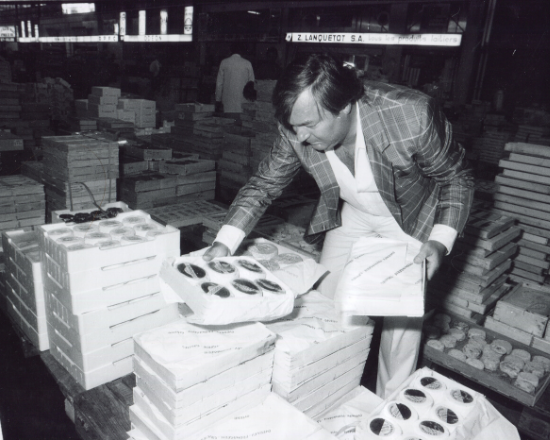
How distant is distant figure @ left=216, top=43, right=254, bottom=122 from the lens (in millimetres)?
9898

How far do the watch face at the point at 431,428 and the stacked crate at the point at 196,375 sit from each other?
0.70 m

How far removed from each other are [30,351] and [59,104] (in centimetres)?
1166

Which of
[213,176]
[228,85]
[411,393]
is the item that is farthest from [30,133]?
[411,393]

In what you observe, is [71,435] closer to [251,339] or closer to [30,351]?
[30,351]

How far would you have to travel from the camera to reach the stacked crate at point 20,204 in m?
4.98

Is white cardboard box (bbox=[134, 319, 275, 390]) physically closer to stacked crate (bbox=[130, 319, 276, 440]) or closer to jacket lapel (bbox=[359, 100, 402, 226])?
stacked crate (bbox=[130, 319, 276, 440])

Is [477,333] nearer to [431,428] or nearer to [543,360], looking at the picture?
[543,360]

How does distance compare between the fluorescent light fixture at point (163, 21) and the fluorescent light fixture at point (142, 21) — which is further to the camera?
the fluorescent light fixture at point (142, 21)

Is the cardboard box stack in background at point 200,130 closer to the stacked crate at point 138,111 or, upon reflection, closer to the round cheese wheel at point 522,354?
the stacked crate at point 138,111

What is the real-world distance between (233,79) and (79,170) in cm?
548

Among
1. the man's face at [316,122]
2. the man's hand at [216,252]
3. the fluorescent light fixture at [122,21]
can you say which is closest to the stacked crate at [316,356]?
the man's hand at [216,252]

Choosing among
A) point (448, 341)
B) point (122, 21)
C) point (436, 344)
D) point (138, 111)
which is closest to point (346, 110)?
point (436, 344)

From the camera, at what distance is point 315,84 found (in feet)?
7.14

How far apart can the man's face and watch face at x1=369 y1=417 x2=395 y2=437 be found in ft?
4.45
